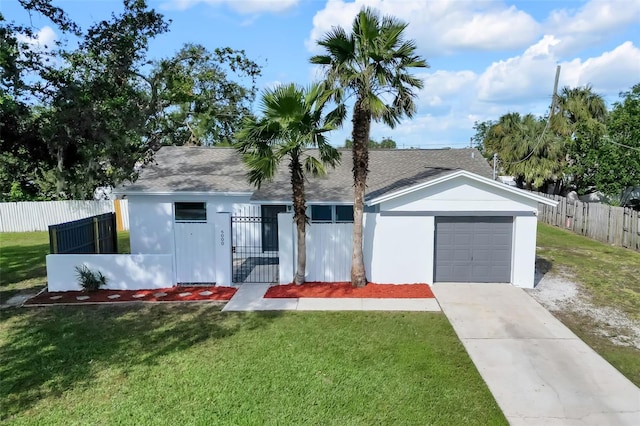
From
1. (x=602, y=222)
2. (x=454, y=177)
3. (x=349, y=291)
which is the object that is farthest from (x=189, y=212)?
(x=602, y=222)

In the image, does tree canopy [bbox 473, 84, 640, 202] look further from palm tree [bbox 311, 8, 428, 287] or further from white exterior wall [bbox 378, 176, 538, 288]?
palm tree [bbox 311, 8, 428, 287]

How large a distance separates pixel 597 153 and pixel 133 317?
2508 centimetres


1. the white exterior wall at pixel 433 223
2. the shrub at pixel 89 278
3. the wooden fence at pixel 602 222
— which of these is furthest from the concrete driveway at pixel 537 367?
the wooden fence at pixel 602 222

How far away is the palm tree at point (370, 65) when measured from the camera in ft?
33.9

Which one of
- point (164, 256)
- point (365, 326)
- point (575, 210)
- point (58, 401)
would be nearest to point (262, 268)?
point (164, 256)

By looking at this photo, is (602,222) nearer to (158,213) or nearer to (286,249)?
(286,249)

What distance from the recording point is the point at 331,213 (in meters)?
16.0

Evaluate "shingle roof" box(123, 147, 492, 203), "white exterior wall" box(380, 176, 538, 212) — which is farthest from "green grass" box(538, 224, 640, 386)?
"shingle roof" box(123, 147, 492, 203)

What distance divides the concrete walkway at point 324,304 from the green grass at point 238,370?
45cm

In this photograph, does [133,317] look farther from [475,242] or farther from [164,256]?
[475,242]

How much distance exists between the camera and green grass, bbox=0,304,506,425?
599cm

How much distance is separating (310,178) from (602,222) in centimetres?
1448

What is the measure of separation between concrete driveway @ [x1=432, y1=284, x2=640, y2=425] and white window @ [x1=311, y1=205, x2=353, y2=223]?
584 cm

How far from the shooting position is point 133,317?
9945 mm
